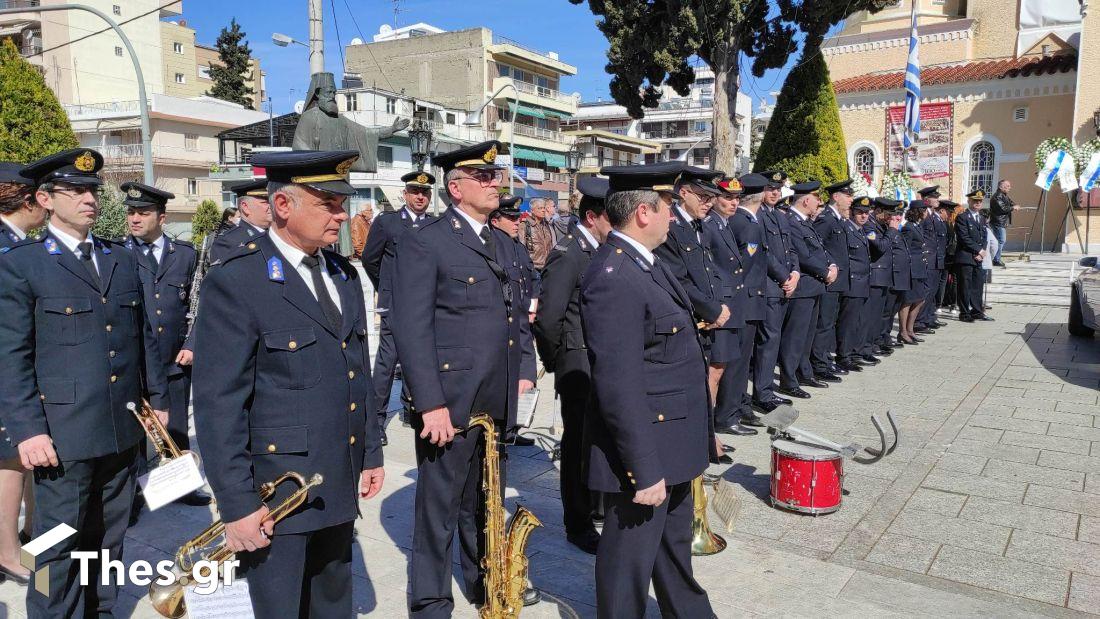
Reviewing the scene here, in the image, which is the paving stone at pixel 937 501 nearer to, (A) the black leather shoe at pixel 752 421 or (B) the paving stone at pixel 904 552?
(B) the paving stone at pixel 904 552

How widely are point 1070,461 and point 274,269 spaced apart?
20.9ft

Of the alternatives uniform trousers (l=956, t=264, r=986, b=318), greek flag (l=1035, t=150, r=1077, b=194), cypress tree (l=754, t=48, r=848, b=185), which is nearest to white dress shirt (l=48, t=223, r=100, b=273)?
uniform trousers (l=956, t=264, r=986, b=318)

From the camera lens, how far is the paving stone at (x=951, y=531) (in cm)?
464

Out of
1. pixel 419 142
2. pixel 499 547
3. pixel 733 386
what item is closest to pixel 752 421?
pixel 733 386

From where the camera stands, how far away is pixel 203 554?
269cm

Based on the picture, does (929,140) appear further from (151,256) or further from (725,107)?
(151,256)

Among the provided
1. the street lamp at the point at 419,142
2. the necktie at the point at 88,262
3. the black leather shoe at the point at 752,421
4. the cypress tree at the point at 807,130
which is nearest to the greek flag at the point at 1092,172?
the cypress tree at the point at 807,130

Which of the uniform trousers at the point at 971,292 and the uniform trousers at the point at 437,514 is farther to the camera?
the uniform trousers at the point at 971,292

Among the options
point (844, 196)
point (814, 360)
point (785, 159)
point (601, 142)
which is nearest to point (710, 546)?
point (814, 360)

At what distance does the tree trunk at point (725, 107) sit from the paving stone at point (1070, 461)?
→ 441 inches

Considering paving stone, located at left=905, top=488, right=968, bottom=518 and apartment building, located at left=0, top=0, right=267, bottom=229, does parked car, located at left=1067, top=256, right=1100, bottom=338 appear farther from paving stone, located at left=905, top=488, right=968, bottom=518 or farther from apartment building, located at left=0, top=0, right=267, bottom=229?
apartment building, located at left=0, top=0, right=267, bottom=229

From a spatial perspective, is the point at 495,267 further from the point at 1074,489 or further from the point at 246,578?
the point at 1074,489

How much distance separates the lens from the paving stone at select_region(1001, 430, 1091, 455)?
21.1 ft

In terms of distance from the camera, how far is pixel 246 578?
8.75ft
